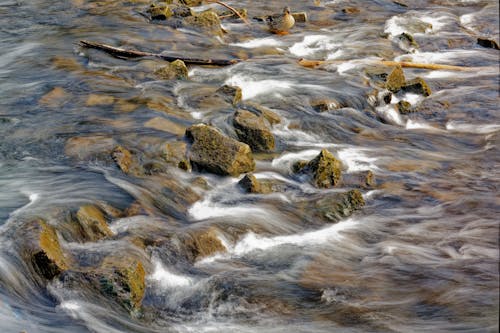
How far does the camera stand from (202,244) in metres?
6.28

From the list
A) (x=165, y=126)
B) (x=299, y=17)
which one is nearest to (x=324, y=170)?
(x=165, y=126)

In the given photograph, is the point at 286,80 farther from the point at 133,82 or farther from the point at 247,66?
the point at 133,82

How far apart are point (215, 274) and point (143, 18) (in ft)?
32.1

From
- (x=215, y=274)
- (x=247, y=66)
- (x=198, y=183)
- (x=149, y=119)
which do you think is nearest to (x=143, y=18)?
(x=247, y=66)

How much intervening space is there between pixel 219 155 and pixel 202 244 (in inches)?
69.4

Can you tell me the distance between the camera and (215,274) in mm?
5836

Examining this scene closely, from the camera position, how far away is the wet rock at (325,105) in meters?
10.3

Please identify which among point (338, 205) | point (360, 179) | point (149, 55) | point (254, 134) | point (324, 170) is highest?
point (149, 55)

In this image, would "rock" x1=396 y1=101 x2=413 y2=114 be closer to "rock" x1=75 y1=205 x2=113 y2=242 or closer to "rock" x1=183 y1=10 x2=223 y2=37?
"rock" x1=183 y1=10 x2=223 y2=37

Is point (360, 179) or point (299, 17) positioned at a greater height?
point (299, 17)

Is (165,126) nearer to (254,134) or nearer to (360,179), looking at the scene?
(254,134)

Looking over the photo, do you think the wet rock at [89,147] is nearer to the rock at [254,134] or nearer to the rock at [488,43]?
the rock at [254,134]

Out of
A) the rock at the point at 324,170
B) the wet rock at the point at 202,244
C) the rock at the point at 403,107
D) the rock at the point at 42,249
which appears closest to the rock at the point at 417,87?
the rock at the point at 403,107

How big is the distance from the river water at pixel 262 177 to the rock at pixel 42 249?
0.12 m
